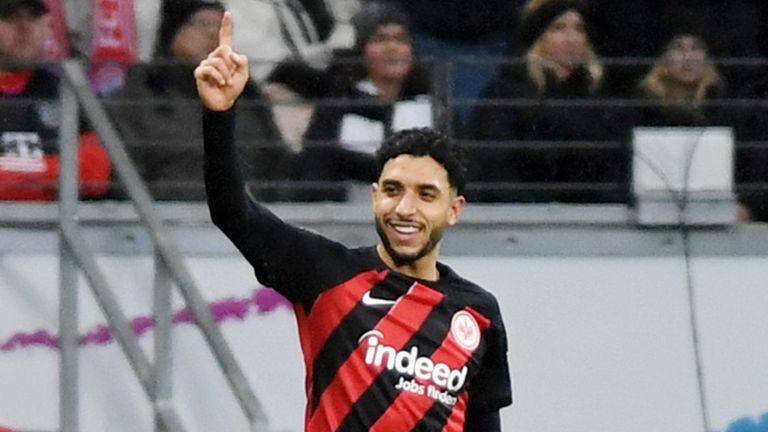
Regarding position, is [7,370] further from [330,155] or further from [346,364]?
[346,364]

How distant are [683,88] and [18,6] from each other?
2.43 metres

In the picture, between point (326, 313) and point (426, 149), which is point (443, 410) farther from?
point (426, 149)

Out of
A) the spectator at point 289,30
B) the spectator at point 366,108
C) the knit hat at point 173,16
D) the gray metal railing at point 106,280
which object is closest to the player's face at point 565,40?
the spectator at point 366,108

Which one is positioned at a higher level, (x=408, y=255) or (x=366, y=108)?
(x=366, y=108)

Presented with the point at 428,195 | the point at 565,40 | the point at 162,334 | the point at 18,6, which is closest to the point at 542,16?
the point at 565,40

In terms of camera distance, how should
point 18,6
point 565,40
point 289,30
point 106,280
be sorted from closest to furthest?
point 106,280 → point 18,6 → point 565,40 → point 289,30

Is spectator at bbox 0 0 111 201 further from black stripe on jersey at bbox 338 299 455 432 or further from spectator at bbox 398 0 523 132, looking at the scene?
black stripe on jersey at bbox 338 299 455 432

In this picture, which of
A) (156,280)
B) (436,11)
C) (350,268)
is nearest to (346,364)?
(350,268)

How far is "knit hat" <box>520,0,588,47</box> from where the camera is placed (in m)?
8.30

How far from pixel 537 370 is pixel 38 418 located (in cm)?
177

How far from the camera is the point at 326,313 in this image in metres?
5.33

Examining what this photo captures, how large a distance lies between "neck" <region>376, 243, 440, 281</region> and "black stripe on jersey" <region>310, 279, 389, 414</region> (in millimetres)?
158

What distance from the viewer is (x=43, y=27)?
26.5ft

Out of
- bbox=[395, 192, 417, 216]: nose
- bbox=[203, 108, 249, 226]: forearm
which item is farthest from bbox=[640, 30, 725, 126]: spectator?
bbox=[203, 108, 249, 226]: forearm
